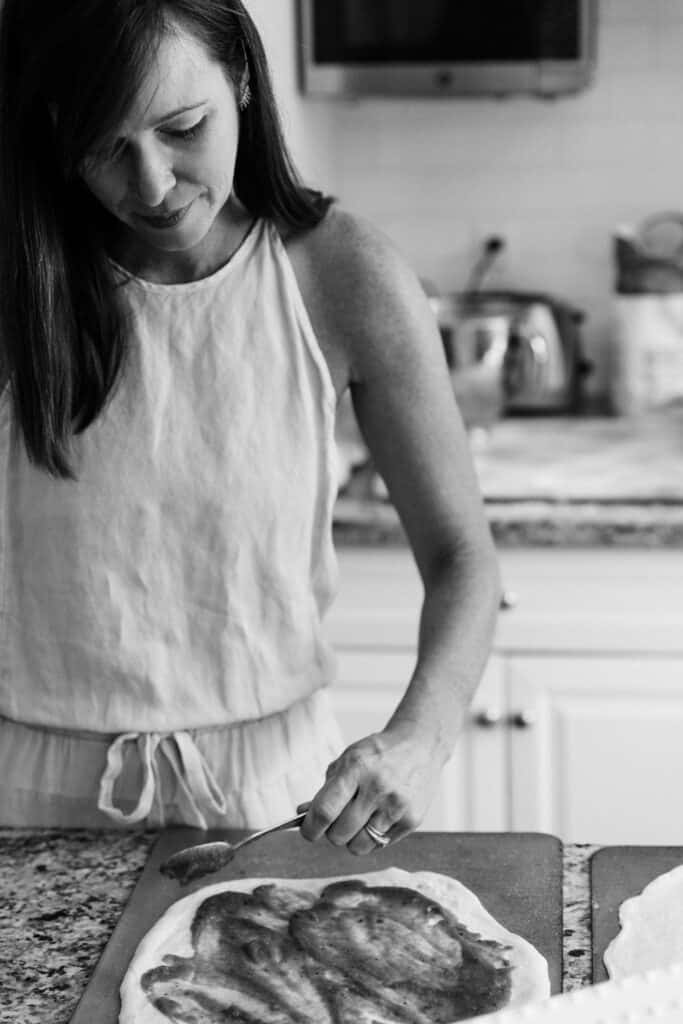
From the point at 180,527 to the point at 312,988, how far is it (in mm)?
411

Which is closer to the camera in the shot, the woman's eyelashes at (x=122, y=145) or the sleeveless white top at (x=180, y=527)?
the woman's eyelashes at (x=122, y=145)

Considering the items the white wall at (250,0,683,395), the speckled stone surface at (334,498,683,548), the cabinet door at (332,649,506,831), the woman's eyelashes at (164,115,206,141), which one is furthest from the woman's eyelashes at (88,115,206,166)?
the white wall at (250,0,683,395)

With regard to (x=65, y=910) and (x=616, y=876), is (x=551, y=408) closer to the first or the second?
(x=616, y=876)

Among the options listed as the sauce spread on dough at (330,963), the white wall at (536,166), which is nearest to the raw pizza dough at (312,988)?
the sauce spread on dough at (330,963)

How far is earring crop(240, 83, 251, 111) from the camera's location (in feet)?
3.78

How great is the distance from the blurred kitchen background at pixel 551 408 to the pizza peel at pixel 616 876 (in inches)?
35.6

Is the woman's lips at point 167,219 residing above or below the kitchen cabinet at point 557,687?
above

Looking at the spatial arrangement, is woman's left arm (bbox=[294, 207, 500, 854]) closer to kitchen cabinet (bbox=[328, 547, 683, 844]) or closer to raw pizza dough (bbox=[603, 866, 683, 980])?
raw pizza dough (bbox=[603, 866, 683, 980])

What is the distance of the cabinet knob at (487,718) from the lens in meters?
2.02

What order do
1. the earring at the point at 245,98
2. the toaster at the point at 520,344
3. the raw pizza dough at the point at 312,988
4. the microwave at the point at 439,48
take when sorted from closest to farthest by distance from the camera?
the raw pizza dough at the point at 312,988, the earring at the point at 245,98, the microwave at the point at 439,48, the toaster at the point at 520,344

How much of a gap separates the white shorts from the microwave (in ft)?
4.73

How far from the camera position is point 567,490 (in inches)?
82.6

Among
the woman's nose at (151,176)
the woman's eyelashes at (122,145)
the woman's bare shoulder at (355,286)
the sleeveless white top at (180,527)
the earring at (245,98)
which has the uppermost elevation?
the earring at (245,98)

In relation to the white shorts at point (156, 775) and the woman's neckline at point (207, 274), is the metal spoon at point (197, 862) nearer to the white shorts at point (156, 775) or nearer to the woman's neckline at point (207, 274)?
the white shorts at point (156, 775)
